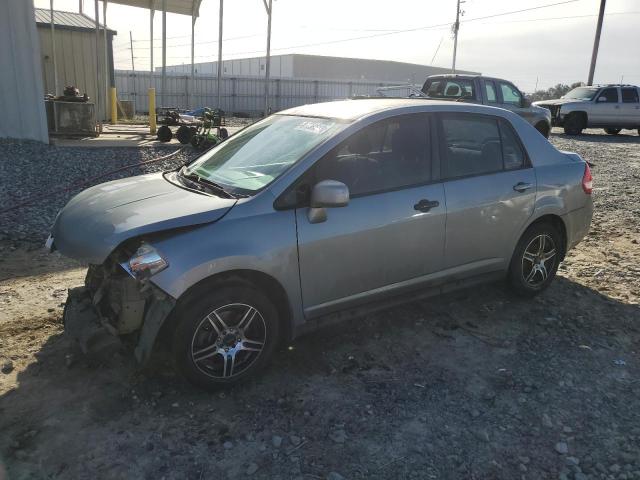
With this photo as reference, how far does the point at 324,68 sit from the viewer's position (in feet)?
197

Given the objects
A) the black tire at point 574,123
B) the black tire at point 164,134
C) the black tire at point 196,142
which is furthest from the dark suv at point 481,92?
the black tire at point 164,134

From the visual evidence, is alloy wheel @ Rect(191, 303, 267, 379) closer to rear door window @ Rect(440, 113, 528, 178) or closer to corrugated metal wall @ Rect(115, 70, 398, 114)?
rear door window @ Rect(440, 113, 528, 178)

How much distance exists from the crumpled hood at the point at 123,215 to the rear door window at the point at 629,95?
21.8 metres

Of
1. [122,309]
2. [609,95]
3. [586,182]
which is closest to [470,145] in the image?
[586,182]

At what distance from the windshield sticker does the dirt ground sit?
1588 millimetres

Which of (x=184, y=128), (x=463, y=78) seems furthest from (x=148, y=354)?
(x=463, y=78)

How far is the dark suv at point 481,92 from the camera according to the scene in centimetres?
1370

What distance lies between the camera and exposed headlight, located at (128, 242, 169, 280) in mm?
2979

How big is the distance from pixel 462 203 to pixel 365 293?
1082 mm

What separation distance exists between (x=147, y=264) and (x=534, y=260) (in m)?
3.41

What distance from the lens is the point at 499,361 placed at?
380cm

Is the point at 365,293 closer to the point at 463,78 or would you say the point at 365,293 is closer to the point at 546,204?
the point at 546,204

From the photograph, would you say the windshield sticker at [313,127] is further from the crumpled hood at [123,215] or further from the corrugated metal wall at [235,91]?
the corrugated metal wall at [235,91]

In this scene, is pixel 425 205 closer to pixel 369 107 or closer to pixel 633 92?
pixel 369 107
